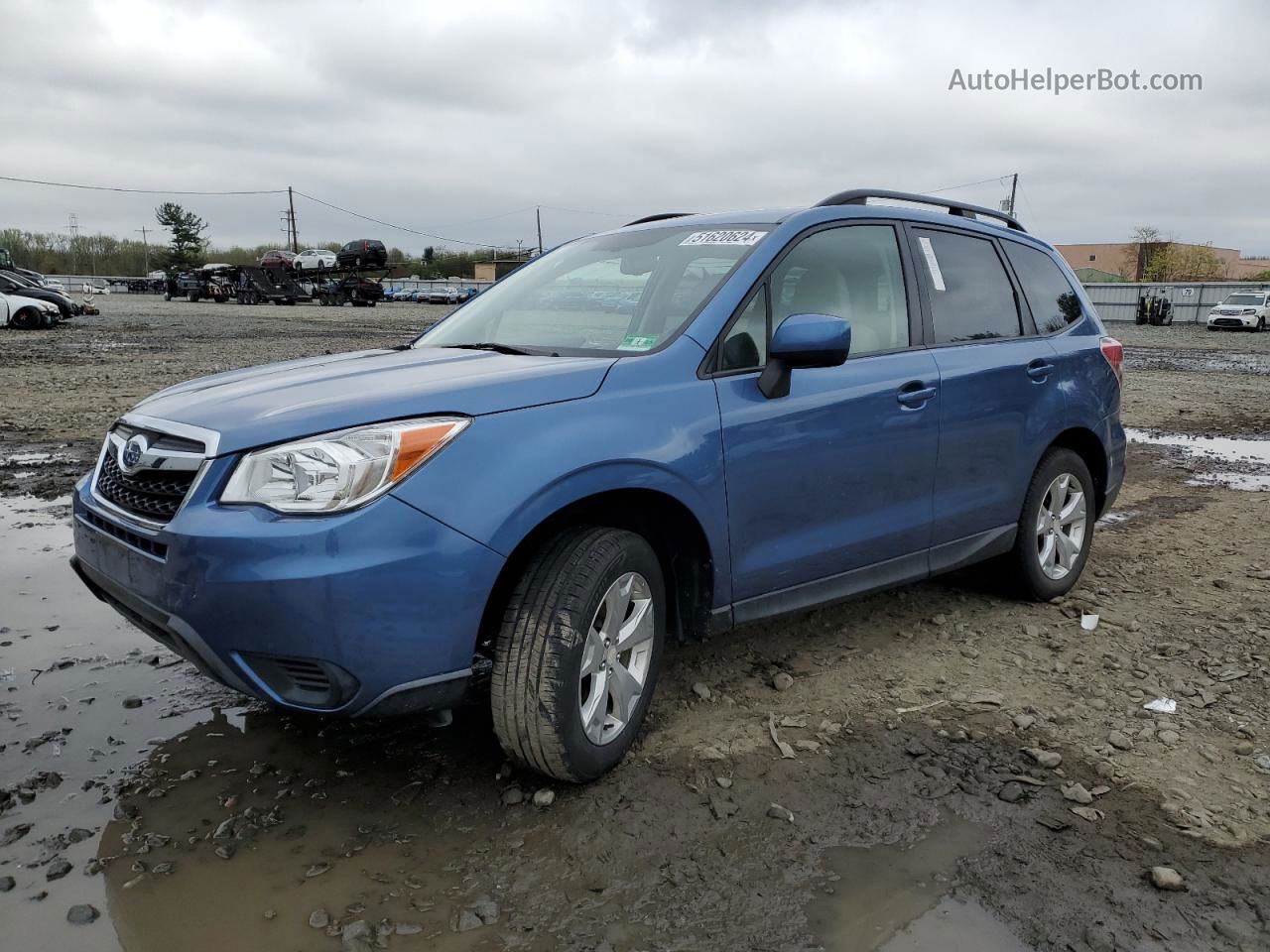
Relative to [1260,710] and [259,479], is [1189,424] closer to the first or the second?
[1260,710]

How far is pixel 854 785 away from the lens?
9.97 feet

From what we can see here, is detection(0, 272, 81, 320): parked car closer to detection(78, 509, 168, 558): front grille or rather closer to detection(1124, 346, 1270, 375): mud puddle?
detection(1124, 346, 1270, 375): mud puddle

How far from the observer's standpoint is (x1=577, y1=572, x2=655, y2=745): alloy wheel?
288 cm

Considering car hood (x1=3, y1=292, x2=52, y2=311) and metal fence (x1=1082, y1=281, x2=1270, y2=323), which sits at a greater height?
car hood (x1=3, y1=292, x2=52, y2=311)

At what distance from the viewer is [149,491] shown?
9.09 ft

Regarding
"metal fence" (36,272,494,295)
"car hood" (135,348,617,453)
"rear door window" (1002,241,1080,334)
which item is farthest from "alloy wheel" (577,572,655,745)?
"metal fence" (36,272,494,295)

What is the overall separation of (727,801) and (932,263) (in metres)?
2.42

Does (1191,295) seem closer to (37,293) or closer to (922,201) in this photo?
(37,293)

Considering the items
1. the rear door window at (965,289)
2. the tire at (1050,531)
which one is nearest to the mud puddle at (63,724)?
the rear door window at (965,289)

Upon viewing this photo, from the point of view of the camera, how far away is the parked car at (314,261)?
51.2 m

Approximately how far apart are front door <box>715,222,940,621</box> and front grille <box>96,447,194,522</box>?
159 centimetres

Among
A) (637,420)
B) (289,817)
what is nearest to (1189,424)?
(637,420)

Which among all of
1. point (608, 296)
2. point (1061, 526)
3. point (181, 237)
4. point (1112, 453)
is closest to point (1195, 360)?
point (1112, 453)

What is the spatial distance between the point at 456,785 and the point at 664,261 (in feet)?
6.46
